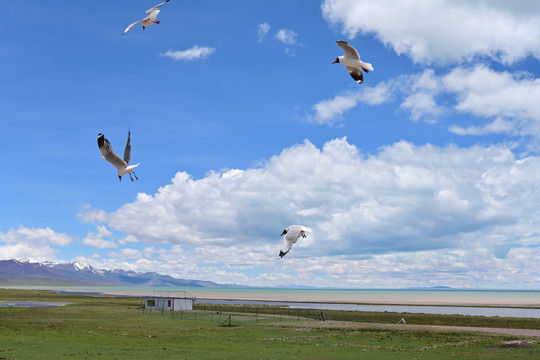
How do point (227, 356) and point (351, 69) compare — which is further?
point (227, 356)

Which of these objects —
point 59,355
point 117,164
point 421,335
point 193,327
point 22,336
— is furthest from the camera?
point 193,327

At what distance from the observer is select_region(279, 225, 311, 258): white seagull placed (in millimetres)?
16212

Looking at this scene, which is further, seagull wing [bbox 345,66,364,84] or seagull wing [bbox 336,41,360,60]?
seagull wing [bbox 336,41,360,60]

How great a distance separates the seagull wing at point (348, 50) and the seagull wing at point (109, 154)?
9.97m

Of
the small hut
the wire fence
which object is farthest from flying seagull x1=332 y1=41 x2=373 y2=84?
the small hut

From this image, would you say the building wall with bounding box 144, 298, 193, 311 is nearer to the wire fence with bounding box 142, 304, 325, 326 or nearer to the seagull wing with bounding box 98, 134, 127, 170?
the wire fence with bounding box 142, 304, 325, 326

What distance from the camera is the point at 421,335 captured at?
58062 millimetres

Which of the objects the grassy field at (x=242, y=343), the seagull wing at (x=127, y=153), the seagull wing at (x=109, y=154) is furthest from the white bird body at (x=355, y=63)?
the grassy field at (x=242, y=343)

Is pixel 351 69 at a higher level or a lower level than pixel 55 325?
higher

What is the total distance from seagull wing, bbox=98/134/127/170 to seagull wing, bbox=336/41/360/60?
392 inches

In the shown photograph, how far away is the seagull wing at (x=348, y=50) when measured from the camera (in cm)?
1935

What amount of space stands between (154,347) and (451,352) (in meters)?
25.3

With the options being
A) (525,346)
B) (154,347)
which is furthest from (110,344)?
(525,346)

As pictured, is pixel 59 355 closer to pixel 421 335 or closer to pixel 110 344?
pixel 110 344
